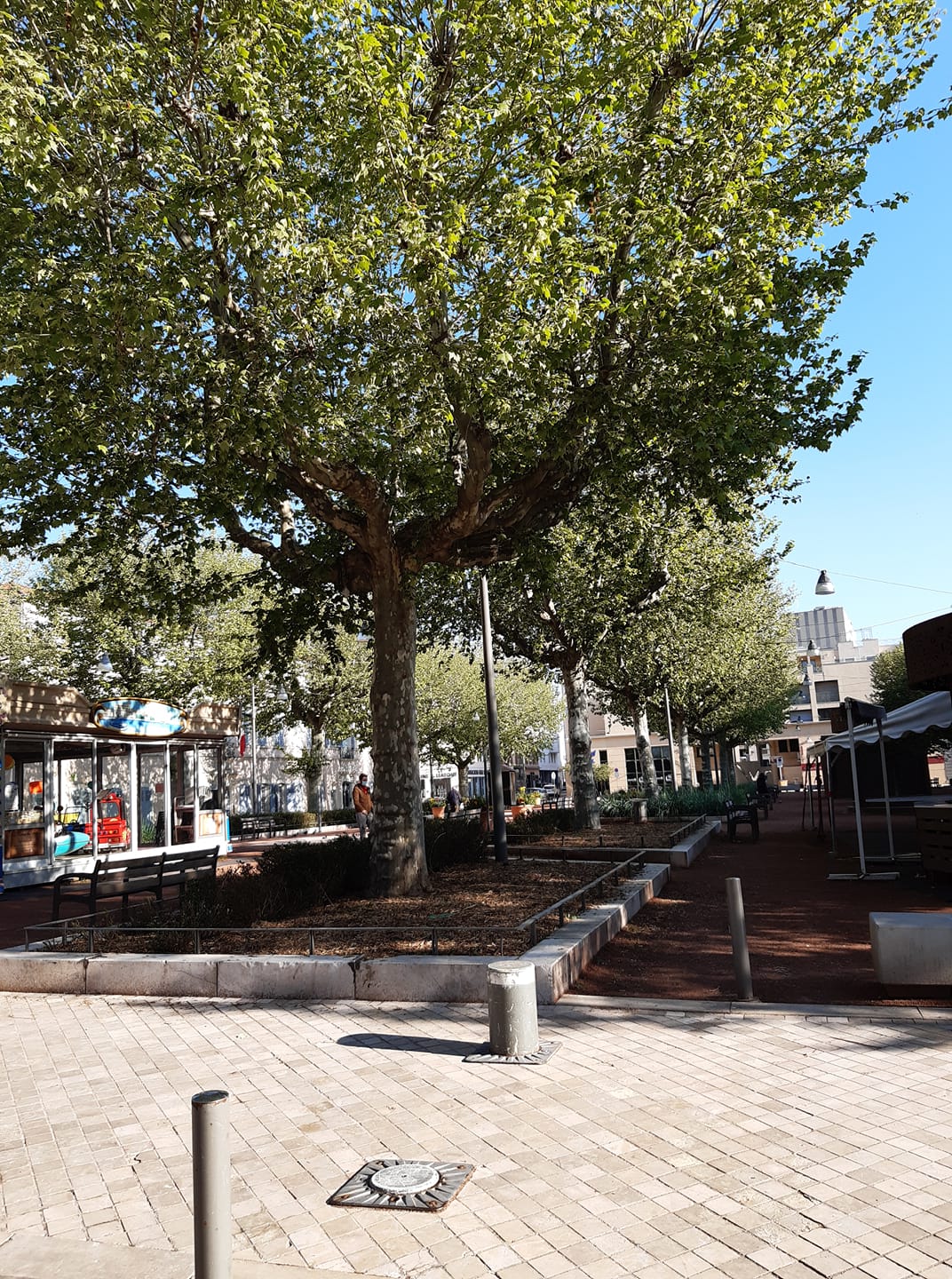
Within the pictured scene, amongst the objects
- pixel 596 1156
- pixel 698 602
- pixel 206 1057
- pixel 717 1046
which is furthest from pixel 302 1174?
pixel 698 602

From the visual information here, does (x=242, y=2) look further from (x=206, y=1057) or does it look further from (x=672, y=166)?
(x=206, y=1057)

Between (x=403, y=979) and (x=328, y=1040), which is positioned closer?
(x=328, y=1040)

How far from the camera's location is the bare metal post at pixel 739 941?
22.9ft

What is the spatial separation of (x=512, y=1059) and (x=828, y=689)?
4107 inches

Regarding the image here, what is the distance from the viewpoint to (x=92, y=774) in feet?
67.1

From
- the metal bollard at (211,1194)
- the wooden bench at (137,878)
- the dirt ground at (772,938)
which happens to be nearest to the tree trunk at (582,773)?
the dirt ground at (772,938)

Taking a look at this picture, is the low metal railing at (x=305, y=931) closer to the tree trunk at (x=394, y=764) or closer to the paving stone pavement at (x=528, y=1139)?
the paving stone pavement at (x=528, y=1139)

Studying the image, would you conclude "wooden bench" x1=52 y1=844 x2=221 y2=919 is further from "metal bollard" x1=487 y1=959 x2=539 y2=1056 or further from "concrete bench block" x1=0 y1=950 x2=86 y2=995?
"metal bollard" x1=487 y1=959 x2=539 y2=1056

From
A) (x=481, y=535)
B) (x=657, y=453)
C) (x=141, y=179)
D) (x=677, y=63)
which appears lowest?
(x=481, y=535)

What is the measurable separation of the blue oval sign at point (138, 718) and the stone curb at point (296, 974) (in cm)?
1078

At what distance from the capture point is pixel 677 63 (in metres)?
10.0

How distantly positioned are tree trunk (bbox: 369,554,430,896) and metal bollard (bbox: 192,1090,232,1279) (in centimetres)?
788

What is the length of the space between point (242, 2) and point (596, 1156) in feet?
30.6

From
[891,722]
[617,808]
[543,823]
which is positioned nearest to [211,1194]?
[891,722]
